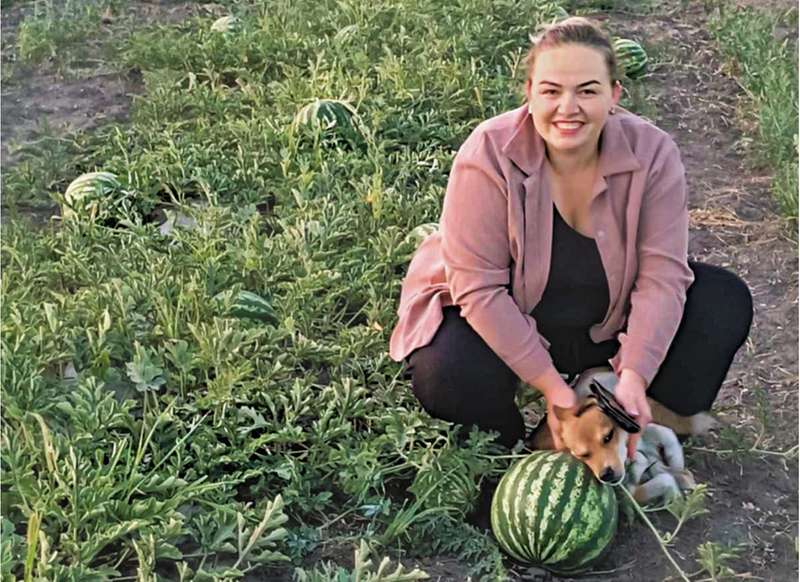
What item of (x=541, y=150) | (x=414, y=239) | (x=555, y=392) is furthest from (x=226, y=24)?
(x=555, y=392)

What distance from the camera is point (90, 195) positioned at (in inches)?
171

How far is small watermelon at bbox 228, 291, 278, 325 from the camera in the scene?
11.8 ft

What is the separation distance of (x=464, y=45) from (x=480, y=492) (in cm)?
299

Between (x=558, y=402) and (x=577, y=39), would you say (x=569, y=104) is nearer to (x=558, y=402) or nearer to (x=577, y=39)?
(x=577, y=39)

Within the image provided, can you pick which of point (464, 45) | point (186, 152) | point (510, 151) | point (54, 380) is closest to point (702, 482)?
point (510, 151)

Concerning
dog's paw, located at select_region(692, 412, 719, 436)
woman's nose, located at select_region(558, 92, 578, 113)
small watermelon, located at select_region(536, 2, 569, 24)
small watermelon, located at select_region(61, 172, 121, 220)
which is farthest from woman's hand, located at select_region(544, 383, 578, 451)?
small watermelon, located at select_region(536, 2, 569, 24)

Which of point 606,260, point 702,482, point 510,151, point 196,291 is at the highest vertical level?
point 510,151

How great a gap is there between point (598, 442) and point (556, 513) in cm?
20

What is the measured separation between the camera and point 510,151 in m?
2.94

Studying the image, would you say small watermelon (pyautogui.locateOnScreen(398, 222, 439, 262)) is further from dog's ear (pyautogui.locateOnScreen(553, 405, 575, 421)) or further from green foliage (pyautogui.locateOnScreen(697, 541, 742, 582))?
green foliage (pyautogui.locateOnScreen(697, 541, 742, 582))

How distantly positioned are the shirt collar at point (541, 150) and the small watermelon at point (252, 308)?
1.08 metres

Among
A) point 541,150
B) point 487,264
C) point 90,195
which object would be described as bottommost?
point 90,195

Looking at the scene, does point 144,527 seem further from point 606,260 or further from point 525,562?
point 606,260

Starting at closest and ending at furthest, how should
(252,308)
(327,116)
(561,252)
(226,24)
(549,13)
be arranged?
(561,252) → (252,308) → (327,116) → (226,24) → (549,13)
